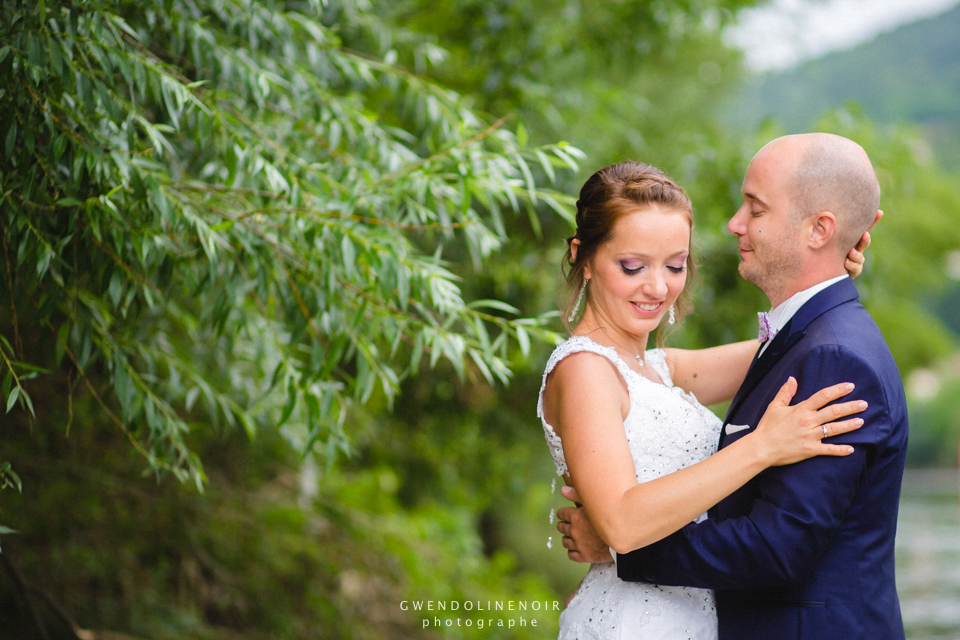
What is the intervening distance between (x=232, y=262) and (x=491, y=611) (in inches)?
220

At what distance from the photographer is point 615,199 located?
2.37m

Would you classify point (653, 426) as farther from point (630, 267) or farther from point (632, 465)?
point (630, 267)

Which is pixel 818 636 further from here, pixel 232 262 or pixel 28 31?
pixel 28 31

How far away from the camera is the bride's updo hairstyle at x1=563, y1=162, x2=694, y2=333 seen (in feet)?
7.72

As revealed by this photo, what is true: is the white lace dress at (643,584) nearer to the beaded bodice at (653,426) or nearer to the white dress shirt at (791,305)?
the beaded bodice at (653,426)

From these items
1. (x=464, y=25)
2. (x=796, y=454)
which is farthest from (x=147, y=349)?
(x=464, y=25)

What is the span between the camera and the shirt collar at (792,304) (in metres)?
2.21

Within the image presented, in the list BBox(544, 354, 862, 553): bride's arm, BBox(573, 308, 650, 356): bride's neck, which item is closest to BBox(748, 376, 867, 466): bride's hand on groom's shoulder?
BBox(544, 354, 862, 553): bride's arm

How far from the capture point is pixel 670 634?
234cm

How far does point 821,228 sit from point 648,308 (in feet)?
1.73

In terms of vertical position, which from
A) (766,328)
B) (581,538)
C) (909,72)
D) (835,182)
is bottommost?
(581,538)

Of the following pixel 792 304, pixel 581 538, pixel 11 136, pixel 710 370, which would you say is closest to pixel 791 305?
pixel 792 304

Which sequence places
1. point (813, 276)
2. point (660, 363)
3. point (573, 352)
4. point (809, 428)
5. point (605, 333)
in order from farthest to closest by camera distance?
point (660, 363) → point (605, 333) → point (573, 352) → point (813, 276) → point (809, 428)

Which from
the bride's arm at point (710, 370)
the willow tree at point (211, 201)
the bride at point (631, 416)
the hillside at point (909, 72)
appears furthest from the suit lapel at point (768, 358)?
the hillside at point (909, 72)
